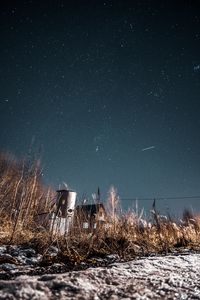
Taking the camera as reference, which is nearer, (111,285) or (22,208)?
(111,285)

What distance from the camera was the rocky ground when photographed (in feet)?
→ 2.10

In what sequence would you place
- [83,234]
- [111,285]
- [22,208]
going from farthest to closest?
[22,208], [83,234], [111,285]

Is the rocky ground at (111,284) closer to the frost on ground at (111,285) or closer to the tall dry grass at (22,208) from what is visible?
the frost on ground at (111,285)

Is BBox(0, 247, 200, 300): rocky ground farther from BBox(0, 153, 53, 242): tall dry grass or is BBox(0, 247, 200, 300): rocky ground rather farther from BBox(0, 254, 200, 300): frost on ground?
BBox(0, 153, 53, 242): tall dry grass

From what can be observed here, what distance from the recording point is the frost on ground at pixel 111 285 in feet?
2.09

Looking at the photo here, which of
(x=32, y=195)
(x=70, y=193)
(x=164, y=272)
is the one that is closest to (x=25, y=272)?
(x=164, y=272)

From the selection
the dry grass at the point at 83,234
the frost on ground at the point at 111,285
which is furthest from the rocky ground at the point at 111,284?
the dry grass at the point at 83,234

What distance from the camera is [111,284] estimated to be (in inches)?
30.5

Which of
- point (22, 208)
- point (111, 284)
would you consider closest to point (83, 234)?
point (22, 208)

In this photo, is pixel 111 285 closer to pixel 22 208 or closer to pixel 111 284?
pixel 111 284

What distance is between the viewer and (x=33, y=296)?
1.99 feet

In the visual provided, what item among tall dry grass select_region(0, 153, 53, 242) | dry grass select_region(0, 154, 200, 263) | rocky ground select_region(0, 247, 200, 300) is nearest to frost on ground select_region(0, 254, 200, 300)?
rocky ground select_region(0, 247, 200, 300)

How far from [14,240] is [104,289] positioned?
146cm

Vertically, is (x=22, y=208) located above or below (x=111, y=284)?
above
